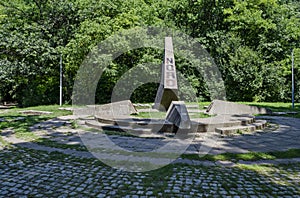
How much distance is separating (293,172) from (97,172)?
3.44 metres

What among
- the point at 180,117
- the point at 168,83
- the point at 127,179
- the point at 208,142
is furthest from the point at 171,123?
the point at 127,179

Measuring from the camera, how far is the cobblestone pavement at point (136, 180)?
3.65 metres

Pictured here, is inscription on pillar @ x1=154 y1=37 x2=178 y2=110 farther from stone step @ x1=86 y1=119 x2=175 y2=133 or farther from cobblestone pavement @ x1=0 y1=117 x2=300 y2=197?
cobblestone pavement @ x1=0 y1=117 x2=300 y2=197

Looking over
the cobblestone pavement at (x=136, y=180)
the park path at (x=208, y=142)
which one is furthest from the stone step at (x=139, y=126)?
the cobblestone pavement at (x=136, y=180)

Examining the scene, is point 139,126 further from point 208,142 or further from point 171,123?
point 208,142

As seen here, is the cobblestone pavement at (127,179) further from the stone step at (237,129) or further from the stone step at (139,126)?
the stone step at (237,129)

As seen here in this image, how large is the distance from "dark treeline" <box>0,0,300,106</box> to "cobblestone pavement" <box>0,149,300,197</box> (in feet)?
44.6

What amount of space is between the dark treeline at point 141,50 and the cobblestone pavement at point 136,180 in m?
13.6

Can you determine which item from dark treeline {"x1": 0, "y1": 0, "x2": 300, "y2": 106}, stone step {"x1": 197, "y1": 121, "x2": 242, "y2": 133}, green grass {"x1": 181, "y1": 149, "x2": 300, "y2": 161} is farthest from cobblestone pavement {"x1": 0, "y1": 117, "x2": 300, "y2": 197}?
dark treeline {"x1": 0, "y1": 0, "x2": 300, "y2": 106}

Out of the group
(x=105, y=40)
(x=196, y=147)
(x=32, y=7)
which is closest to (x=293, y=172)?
(x=196, y=147)

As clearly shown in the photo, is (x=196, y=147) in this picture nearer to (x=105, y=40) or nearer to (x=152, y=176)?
(x=152, y=176)

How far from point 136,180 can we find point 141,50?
53.9ft

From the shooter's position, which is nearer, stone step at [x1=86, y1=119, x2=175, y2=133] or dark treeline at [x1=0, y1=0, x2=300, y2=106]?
stone step at [x1=86, y1=119, x2=175, y2=133]

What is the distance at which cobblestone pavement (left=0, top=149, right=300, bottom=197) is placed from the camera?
365 centimetres
